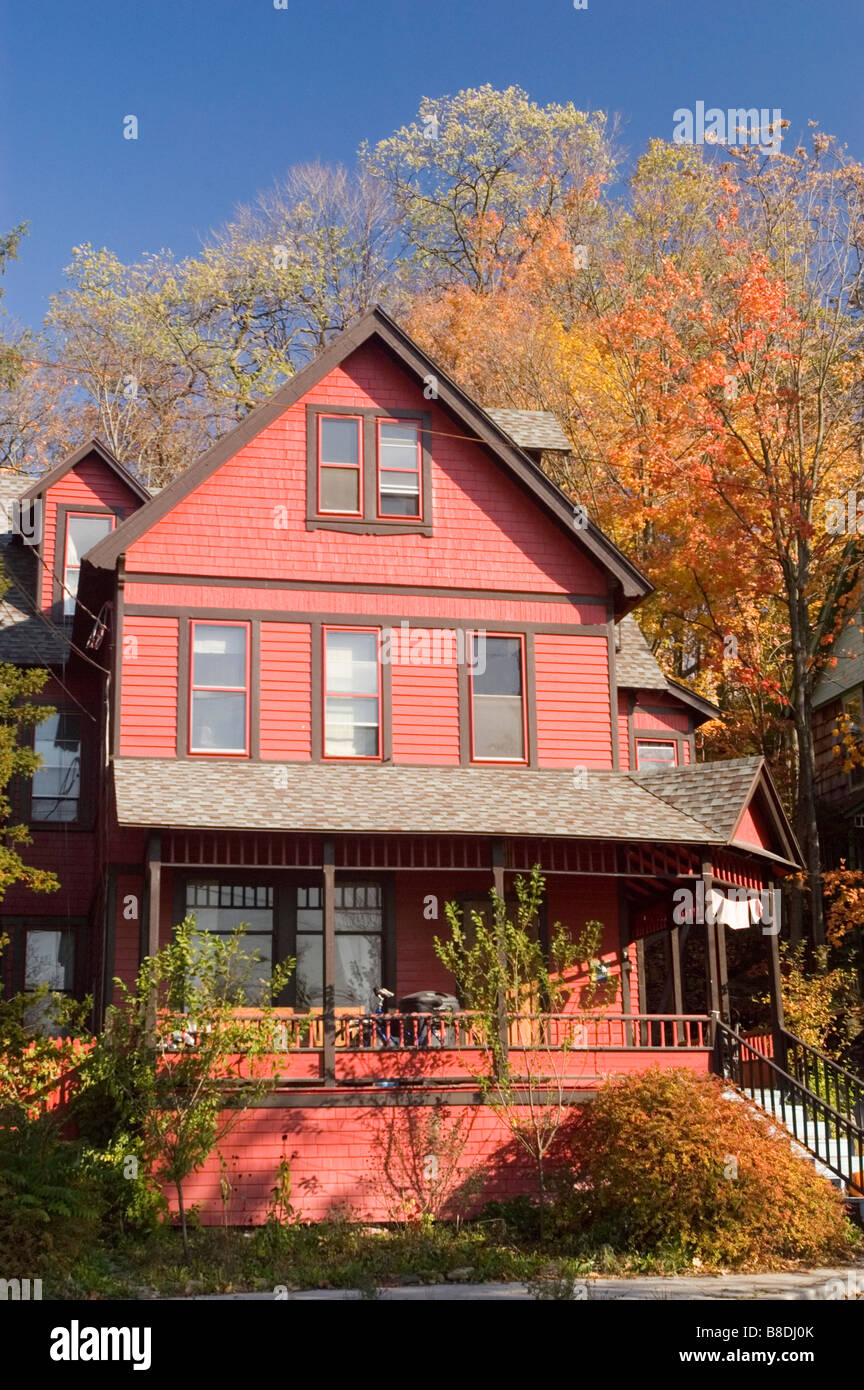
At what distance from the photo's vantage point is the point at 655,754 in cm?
2798

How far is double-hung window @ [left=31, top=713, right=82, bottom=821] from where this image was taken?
25484mm

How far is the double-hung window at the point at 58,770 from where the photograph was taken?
25.5 meters

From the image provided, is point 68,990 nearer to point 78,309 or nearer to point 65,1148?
point 65,1148

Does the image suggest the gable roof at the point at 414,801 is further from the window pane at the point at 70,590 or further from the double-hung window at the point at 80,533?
the double-hung window at the point at 80,533

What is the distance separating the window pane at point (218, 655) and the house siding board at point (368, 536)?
0.86m

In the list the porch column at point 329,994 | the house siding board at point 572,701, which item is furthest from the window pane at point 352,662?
the porch column at point 329,994

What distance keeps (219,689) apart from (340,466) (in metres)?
3.86

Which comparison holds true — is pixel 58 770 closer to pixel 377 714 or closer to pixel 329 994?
pixel 377 714

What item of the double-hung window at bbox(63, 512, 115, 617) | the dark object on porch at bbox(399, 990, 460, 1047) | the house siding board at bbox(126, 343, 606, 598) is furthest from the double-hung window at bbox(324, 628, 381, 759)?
the double-hung window at bbox(63, 512, 115, 617)

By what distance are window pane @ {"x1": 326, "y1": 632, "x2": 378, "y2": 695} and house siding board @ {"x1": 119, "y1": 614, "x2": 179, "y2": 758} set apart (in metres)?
2.21

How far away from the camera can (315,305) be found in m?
49.4

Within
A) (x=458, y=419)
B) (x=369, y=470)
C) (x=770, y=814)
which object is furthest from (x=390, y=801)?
(x=458, y=419)

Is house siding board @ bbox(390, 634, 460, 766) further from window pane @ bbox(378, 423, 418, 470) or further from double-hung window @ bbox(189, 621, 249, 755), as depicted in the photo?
window pane @ bbox(378, 423, 418, 470)
